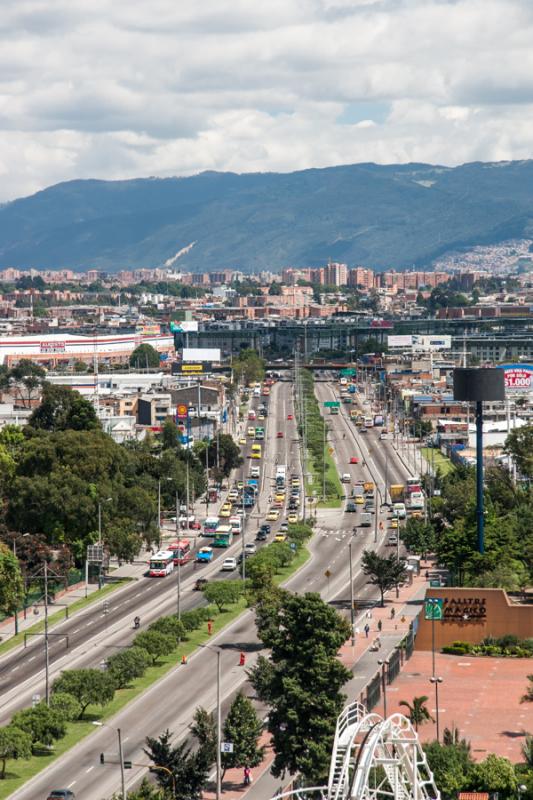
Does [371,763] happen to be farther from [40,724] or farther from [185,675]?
[185,675]

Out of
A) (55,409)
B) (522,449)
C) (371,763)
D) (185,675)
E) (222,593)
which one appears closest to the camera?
(371,763)

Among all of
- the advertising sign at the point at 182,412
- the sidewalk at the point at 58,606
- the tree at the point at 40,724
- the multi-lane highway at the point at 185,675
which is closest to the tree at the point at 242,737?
the multi-lane highway at the point at 185,675

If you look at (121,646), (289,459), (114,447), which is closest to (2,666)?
(121,646)

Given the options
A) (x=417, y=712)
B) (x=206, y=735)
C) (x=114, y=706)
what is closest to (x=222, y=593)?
(x=114, y=706)

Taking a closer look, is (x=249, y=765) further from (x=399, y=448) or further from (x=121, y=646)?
(x=399, y=448)

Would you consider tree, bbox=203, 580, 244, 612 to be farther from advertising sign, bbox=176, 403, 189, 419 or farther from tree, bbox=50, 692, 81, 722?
advertising sign, bbox=176, 403, 189, 419

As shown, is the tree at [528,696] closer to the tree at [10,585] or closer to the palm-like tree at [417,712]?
the palm-like tree at [417,712]
